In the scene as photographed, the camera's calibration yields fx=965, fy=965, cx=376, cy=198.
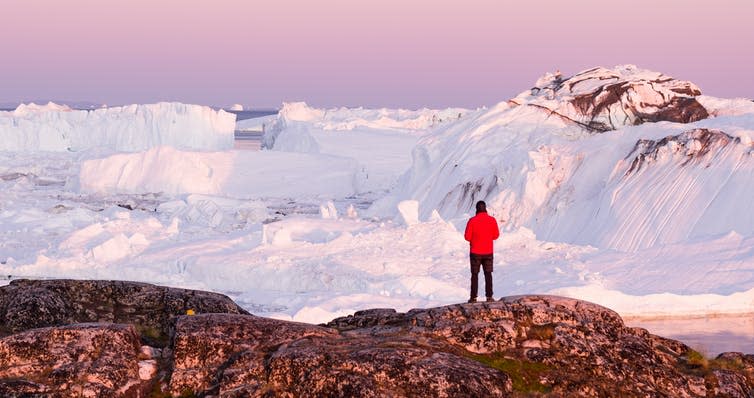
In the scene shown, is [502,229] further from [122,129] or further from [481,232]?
[122,129]

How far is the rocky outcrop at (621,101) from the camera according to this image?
118 ft

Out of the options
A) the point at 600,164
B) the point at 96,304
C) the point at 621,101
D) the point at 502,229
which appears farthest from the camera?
the point at 621,101

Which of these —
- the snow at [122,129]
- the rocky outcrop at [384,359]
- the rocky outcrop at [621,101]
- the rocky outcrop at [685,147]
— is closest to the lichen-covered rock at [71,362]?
the rocky outcrop at [384,359]

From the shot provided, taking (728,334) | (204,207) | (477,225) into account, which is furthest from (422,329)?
(204,207)

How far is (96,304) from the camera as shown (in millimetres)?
11680

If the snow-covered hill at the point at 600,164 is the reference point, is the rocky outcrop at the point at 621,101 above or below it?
above

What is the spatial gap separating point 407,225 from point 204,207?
548 inches

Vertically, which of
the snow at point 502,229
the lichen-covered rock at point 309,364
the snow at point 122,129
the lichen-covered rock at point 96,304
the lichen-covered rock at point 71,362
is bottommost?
the snow at point 122,129

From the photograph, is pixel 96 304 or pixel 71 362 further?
pixel 96 304

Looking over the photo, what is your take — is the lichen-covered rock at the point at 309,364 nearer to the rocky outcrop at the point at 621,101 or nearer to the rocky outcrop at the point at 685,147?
the rocky outcrop at the point at 685,147

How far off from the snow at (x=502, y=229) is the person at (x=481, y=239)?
7.15 m

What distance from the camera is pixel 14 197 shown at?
48125mm

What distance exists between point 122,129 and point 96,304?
71.8m

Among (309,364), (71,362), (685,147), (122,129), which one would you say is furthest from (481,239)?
(122,129)
